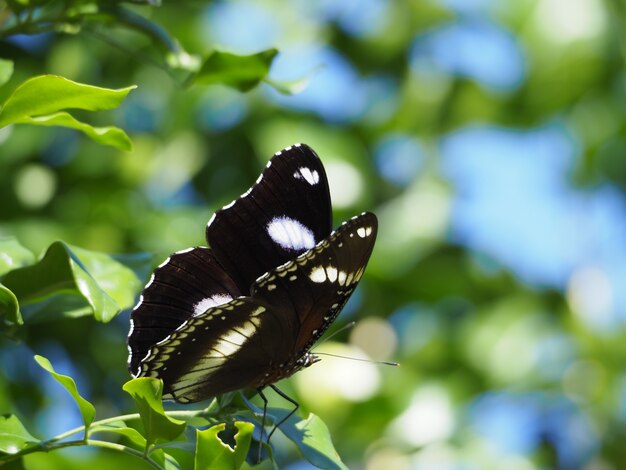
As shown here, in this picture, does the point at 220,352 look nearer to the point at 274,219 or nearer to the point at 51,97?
the point at 274,219

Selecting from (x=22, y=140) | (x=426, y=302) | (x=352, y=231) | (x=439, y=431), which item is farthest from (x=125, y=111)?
(x=352, y=231)

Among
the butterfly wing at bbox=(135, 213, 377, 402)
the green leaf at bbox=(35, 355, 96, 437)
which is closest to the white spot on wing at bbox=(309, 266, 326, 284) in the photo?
the butterfly wing at bbox=(135, 213, 377, 402)

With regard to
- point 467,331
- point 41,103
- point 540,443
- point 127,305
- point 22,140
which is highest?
point 41,103

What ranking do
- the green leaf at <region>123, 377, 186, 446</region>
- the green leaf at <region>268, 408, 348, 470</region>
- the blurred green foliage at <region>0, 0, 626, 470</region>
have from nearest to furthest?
the green leaf at <region>123, 377, 186, 446</region> < the green leaf at <region>268, 408, 348, 470</region> < the blurred green foliage at <region>0, 0, 626, 470</region>

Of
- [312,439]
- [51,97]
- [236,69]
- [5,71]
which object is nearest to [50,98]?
[51,97]

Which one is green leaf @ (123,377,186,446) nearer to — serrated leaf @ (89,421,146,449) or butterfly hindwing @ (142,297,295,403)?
serrated leaf @ (89,421,146,449)

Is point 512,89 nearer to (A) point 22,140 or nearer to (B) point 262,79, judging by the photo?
(A) point 22,140
